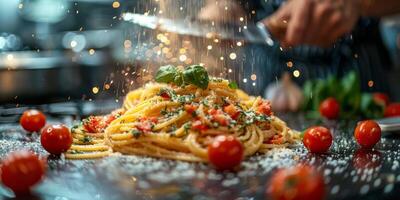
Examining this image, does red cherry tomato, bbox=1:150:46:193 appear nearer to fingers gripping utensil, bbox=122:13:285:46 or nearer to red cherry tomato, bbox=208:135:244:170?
red cherry tomato, bbox=208:135:244:170

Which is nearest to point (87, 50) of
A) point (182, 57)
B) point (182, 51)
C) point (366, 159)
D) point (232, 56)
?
point (232, 56)

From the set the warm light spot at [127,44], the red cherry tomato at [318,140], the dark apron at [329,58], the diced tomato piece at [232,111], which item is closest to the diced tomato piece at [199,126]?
the diced tomato piece at [232,111]

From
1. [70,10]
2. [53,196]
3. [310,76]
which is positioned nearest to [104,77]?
[310,76]

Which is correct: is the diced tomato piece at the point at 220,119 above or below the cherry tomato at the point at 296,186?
above

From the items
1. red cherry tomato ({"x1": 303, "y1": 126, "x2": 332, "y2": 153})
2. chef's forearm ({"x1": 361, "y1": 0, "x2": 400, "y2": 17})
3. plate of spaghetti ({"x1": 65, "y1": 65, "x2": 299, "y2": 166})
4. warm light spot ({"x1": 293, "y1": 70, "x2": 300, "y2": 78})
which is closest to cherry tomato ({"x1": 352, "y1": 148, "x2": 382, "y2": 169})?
red cherry tomato ({"x1": 303, "y1": 126, "x2": 332, "y2": 153})

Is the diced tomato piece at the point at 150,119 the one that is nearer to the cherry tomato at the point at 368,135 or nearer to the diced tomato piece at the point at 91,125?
the diced tomato piece at the point at 91,125

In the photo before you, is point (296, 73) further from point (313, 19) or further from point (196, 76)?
point (196, 76)

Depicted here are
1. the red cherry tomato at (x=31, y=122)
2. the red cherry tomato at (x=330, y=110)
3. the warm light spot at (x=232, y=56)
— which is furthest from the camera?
the warm light spot at (x=232, y=56)
